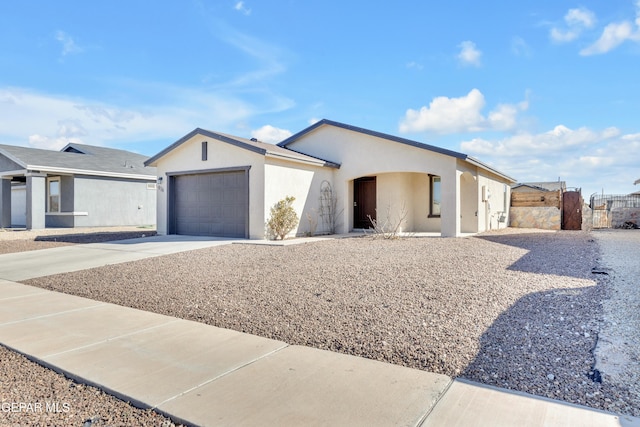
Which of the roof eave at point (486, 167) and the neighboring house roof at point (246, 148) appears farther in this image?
the roof eave at point (486, 167)

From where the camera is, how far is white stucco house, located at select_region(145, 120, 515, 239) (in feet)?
43.8

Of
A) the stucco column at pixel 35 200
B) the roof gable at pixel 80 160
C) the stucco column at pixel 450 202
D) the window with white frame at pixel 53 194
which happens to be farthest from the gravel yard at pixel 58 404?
the window with white frame at pixel 53 194

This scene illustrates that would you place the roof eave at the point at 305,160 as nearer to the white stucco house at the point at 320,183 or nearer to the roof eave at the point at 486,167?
the white stucco house at the point at 320,183

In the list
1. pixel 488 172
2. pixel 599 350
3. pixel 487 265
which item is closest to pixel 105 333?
pixel 599 350

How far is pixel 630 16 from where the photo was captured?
10273 mm

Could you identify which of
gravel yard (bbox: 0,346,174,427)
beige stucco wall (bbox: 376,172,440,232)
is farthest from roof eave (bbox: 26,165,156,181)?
gravel yard (bbox: 0,346,174,427)

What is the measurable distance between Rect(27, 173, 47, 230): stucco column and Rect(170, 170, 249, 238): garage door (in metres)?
8.96

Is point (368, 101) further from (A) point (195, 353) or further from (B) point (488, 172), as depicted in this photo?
(A) point (195, 353)

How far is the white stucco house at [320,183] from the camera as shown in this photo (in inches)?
526

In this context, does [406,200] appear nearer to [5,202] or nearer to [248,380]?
[248,380]

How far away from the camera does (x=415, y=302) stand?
5.24 meters

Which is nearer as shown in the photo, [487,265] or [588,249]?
[487,265]

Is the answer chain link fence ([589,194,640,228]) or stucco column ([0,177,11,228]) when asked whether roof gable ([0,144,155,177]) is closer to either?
stucco column ([0,177,11,228])

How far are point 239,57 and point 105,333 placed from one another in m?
12.8
